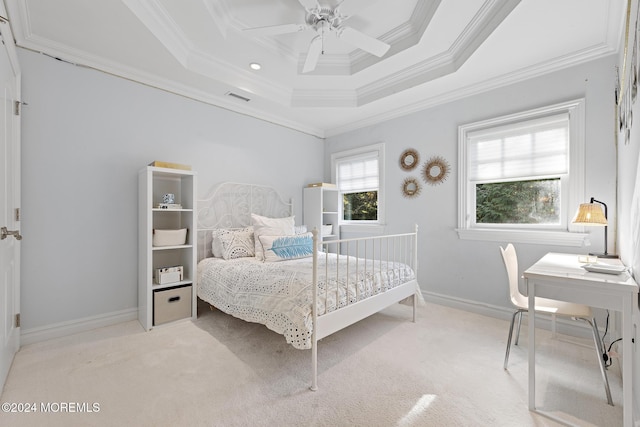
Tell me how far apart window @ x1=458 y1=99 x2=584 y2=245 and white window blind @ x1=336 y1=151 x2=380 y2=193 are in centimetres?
126

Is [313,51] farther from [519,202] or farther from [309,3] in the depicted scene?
[519,202]

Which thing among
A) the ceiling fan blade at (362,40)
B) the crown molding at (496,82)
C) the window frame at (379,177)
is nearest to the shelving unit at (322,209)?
the window frame at (379,177)

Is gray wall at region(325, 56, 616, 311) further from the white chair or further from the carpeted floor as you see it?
the white chair

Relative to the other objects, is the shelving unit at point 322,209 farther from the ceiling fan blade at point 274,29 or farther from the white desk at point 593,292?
the white desk at point 593,292

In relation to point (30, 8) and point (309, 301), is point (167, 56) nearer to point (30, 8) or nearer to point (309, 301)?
point (30, 8)

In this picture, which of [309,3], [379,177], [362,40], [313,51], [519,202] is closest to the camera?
[309,3]

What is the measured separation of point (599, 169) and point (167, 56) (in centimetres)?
403

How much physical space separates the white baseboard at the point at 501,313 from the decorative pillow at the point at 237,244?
2.29 metres

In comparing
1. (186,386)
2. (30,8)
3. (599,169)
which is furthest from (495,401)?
(30,8)

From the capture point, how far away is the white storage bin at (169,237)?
2764 mm

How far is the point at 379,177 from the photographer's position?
13.5ft

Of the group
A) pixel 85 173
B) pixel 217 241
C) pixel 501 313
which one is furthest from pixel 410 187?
pixel 85 173

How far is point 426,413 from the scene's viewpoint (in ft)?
5.22

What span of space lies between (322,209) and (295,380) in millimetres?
2831
